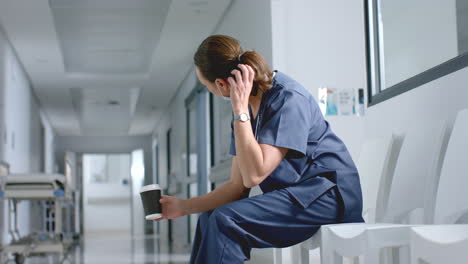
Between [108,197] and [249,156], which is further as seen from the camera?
[108,197]

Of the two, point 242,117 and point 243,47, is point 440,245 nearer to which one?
point 242,117

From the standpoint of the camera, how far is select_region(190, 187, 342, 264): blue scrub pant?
1732 mm

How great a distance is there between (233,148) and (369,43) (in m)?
2.04

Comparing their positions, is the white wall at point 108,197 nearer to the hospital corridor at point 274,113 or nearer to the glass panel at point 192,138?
the hospital corridor at point 274,113

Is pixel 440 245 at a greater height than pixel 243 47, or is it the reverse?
pixel 243 47

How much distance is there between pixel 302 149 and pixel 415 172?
2.58ft

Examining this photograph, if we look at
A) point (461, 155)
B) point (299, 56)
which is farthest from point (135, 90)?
point (461, 155)

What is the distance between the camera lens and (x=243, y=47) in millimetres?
5383

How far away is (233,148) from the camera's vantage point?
83.0 inches

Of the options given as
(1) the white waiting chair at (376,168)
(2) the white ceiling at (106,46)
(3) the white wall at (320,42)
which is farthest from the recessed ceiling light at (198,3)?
(1) the white waiting chair at (376,168)

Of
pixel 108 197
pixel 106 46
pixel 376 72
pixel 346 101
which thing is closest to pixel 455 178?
pixel 376 72

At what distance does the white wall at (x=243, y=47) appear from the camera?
4.62 meters

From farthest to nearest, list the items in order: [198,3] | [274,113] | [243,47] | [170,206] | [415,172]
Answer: [198,3], [243,47], [415,172], [170,206], [274,113]

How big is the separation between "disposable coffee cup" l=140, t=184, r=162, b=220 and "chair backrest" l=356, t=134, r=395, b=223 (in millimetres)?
1027
